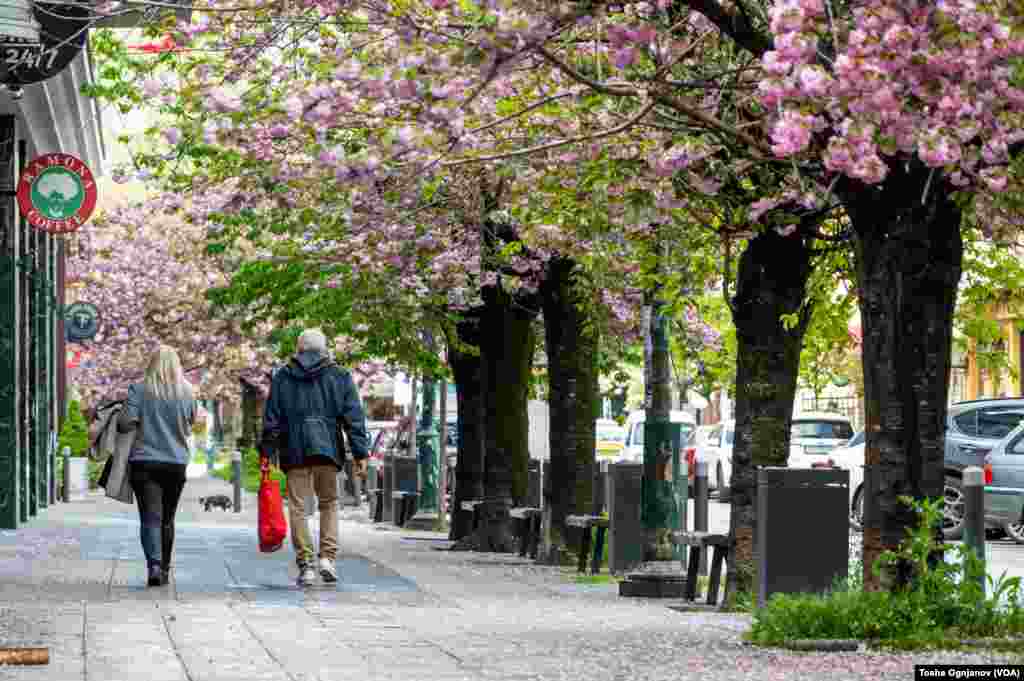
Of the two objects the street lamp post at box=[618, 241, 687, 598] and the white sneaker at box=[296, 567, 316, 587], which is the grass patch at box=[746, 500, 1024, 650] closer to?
the white sneaker at box=[296, 567, 316, 587]

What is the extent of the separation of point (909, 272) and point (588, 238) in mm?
6686

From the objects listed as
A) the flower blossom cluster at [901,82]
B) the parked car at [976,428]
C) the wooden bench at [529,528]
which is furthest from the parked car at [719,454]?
the flower blossom cluster at [901,82]

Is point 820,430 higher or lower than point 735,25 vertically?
lower

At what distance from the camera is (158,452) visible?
15.4m

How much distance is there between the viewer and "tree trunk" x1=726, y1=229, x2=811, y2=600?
48.1 ft

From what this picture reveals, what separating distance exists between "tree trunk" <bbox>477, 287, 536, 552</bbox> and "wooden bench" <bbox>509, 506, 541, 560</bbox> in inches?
43.7

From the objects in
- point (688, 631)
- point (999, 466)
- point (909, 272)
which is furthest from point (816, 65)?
point (999, 466)

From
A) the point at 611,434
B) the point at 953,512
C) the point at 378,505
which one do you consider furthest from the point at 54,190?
the point at 611,434

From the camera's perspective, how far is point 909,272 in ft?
37.0

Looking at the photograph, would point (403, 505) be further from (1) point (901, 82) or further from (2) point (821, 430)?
(1) point (901, 82)

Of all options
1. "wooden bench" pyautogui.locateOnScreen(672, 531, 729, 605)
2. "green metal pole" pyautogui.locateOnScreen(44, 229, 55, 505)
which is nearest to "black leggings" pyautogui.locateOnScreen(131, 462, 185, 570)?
"wooden bench" pyautogui.locateOnScreen(672, 531, 729, 605)

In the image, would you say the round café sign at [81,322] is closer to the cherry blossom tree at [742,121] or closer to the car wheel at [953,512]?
the car wheel at [953,512]

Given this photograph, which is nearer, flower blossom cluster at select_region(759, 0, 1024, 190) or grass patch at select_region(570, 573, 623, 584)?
flower blossom cluster at select_region(759, 0, 1024, 190)

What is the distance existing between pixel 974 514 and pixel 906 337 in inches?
54.2
